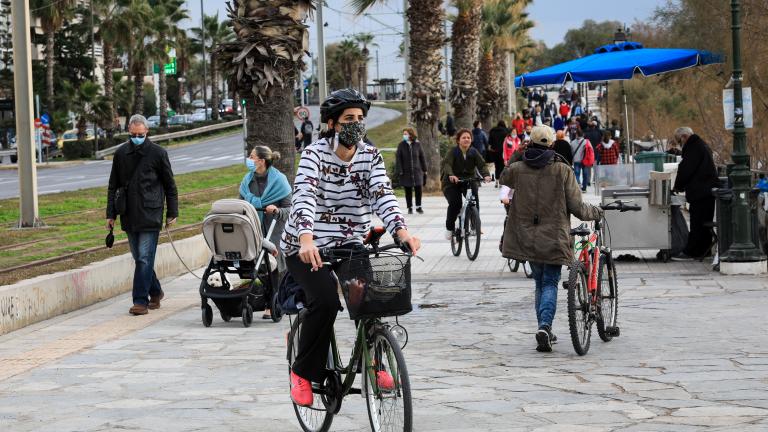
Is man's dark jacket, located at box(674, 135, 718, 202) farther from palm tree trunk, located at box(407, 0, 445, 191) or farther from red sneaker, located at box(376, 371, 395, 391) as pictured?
palm tree trunk, located at box(407, 0, 445, 191)

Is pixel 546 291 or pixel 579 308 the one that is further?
pixel 546 291

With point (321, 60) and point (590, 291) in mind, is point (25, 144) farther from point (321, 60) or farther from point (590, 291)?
point (590, 291)

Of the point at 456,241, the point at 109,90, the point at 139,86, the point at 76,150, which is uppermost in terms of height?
the point at 139,86

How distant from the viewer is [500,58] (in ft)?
235

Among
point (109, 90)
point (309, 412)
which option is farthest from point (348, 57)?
point (309, 412)

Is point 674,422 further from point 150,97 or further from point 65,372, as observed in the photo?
point 150,97

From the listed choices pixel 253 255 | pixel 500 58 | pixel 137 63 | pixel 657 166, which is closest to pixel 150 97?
pixel 137 63

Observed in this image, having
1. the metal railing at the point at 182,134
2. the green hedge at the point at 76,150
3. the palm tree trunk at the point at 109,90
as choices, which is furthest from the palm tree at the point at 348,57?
the green hedge at the point at 76,150

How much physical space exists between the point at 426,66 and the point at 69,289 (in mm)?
19963

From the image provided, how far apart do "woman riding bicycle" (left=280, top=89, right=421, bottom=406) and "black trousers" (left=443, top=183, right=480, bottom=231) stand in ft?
35.1

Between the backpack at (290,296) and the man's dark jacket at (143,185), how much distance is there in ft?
18.3

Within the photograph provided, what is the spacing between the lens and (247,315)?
11211 millimetres

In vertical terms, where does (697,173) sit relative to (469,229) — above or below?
above

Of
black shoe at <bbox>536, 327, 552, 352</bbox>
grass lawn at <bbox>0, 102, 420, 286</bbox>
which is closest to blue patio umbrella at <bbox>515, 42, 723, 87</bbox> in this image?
grass lawn at <bbox>0, 102, 420, 286</bbox>
